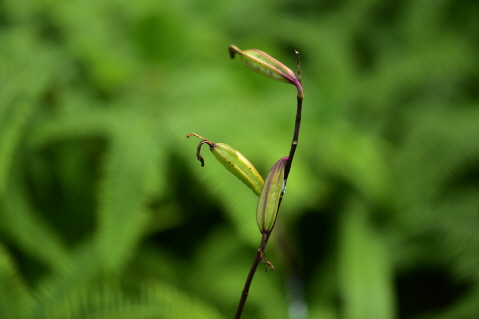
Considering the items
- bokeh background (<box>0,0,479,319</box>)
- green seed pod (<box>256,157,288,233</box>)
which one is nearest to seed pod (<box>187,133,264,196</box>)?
green seed pod (<box>256,157,288,233</box>)

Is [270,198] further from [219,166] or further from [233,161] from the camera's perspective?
[219,166]

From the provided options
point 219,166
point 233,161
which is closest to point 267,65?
point 233,161

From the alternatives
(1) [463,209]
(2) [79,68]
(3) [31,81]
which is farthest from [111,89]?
(1) [463,209]

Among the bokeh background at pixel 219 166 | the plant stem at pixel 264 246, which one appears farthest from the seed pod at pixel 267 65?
the bokeh background at pixel 219 166

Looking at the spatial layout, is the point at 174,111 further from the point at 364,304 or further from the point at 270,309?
the point at 364,304

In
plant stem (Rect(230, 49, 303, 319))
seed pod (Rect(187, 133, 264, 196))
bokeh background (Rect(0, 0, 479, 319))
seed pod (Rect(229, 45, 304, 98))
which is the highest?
bokeh background (Rect(0, 0, 479, 319))

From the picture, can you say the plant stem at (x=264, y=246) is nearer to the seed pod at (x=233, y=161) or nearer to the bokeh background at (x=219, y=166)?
the seed pod at (x=233, y=161)

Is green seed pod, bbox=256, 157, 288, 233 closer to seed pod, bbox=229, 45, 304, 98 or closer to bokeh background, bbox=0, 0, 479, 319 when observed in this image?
seed pod, bbox=229, 45, 304, 98
